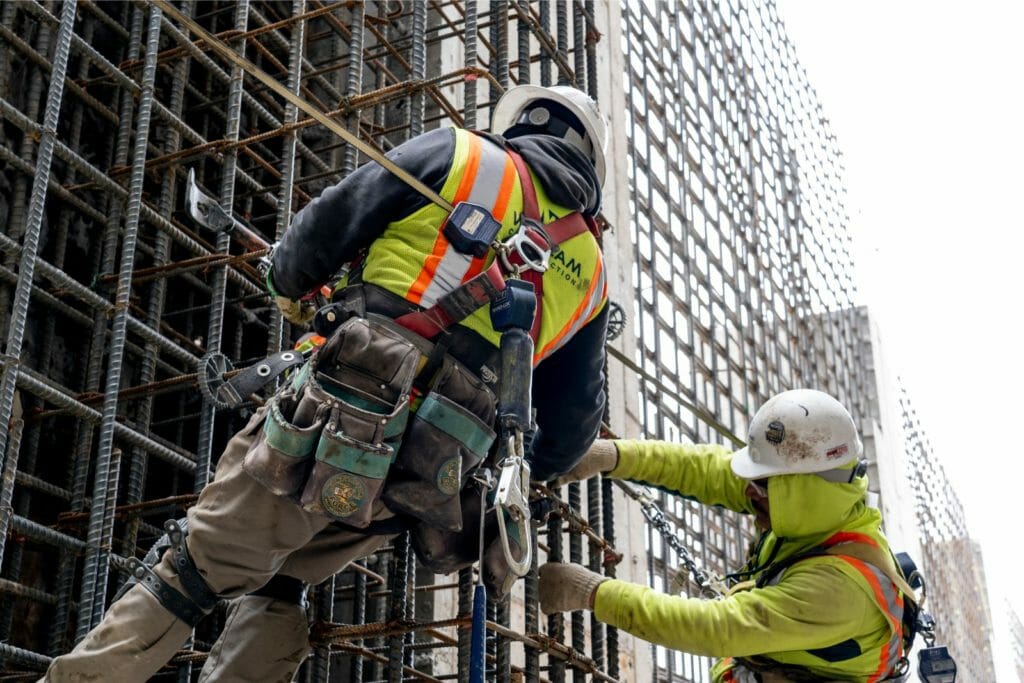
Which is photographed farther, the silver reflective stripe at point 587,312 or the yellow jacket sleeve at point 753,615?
the yellow jacket sleeve at point 753,615

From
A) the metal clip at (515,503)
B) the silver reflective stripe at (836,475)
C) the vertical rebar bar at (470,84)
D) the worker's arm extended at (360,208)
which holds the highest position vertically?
the vertical rebar bar at (470,84)

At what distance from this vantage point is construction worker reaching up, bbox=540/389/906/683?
14.7 feet

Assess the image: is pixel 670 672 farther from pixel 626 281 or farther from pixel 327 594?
pixel 327 594

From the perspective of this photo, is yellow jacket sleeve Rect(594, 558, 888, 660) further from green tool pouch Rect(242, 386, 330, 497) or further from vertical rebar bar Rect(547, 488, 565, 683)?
green tool pouch Rect(242, 386, 330, 497)

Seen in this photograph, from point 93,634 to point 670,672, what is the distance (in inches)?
283

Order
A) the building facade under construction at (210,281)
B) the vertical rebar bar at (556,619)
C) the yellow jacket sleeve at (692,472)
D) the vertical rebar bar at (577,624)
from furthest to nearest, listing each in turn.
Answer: the vertical rebar bar at (577,624)
the vertical rebar bar at (556,619)
the yellow jacket sleeve at (692,472)
the building facade under construction at (210,281)

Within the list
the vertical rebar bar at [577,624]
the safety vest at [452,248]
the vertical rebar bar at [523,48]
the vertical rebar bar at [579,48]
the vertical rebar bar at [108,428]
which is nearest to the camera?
the safety vest at [452,248]

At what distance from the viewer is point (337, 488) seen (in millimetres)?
3365

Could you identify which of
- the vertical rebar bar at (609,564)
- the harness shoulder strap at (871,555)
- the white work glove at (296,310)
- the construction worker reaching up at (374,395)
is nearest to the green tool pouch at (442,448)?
the construction worker reaching up at (374,395)

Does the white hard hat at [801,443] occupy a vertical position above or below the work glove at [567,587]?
above

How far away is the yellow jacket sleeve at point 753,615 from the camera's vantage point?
4.45 meters

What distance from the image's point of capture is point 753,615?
4.53 m

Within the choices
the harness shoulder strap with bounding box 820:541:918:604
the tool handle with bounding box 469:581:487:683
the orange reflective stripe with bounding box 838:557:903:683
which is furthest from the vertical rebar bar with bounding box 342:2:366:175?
the tool handle with bounding box 469:581:487:683

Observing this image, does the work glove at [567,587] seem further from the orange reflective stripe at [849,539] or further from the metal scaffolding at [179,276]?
the orange reflective stripe at [849,539]
